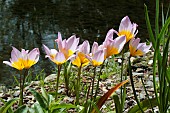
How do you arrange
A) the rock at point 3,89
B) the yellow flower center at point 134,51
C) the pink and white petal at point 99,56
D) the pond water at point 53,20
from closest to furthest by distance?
the pink and white petal at point 99,56, the yellow flower center at point 134,51, the rock at point 3,89, the pond water at point 53,20

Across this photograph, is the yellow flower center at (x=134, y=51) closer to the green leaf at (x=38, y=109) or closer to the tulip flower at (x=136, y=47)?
the tulip flower at (x=136, y=47)

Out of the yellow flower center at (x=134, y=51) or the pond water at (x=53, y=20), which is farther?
the pond water at (x=53, y=20)

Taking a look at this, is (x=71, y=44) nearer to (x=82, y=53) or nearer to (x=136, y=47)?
(x=82, y=53)

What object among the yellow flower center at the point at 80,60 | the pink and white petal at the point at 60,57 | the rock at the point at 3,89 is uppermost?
the pink and white petal at the point at 60,57

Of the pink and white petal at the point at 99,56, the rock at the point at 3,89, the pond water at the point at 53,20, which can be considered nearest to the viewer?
the pink and white petal at the point at 99,56

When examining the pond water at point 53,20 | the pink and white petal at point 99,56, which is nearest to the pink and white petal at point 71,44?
the pink and white petal at point 99,56

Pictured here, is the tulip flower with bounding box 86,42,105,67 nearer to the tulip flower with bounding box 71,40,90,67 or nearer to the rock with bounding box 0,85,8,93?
the tulip flower with bounding box 71,40,90,67

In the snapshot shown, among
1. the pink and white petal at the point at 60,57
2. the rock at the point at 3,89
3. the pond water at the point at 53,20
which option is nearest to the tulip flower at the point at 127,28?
the pink and white petal at the point at 60,57

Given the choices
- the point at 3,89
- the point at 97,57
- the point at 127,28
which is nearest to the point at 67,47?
the point at 97,57

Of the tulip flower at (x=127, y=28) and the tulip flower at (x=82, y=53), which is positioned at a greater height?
the tulip flower at (x=127, y=28)
